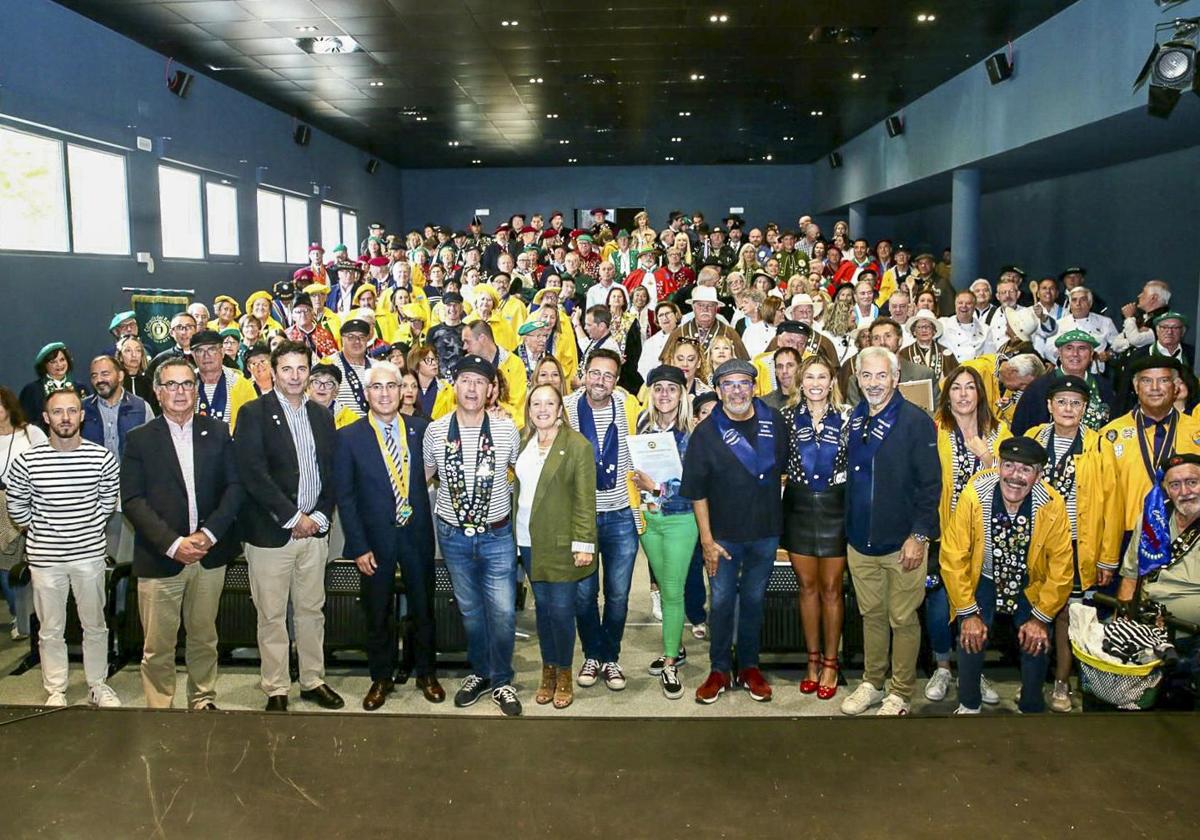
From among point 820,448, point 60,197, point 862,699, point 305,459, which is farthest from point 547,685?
point 60,197

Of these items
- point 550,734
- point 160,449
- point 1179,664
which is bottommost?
point 1179,664

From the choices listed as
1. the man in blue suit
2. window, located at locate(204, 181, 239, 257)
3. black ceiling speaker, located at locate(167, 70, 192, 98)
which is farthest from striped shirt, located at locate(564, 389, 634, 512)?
window, located at locate(204, 181, 239, 257)

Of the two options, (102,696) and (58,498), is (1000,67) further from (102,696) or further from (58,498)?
(102,696)

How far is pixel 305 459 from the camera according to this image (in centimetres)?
438

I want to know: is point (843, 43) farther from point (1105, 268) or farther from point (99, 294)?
point (99, 294)

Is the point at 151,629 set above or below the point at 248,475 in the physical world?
below

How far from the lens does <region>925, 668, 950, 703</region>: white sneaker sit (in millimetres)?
4562

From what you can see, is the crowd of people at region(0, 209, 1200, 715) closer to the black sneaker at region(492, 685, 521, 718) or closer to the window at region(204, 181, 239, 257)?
the black sneaker at region(492, 685, 521, 718)

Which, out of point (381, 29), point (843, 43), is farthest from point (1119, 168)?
point (381, 29)

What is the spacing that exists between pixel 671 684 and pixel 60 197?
8.45 meters

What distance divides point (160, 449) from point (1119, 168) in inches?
510

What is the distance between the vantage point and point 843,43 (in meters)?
11.0

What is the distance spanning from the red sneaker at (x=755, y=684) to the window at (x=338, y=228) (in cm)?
1427

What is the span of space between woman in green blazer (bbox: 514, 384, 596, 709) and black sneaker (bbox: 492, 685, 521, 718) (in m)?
0.22
